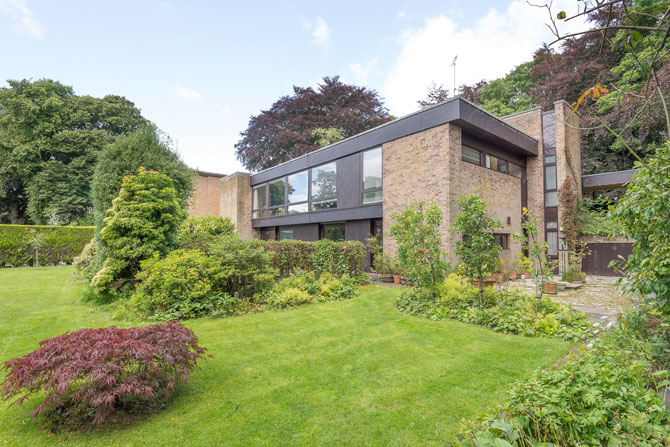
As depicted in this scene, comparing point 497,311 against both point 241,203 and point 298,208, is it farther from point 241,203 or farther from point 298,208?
point 241,203

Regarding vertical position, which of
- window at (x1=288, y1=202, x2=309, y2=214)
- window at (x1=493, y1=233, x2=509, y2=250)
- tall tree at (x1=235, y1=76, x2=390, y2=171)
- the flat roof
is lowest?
window at (x1=493, y1=233, x2=509, y2=250)

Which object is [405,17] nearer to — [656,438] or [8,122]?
[656,438]

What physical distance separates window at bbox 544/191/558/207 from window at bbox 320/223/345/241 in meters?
8.94

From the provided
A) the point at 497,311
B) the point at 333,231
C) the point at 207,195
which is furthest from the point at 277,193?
the point at 497,311

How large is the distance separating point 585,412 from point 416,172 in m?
8.84

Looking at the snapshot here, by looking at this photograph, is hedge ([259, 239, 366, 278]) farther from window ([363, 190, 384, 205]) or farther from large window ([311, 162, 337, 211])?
large window ([311, 162, 337, 211])

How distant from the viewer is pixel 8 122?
23.2 meters

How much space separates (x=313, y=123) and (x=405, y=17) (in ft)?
54.0

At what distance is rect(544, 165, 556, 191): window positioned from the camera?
1279 centimetres

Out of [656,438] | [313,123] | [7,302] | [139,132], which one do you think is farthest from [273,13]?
[313,123]

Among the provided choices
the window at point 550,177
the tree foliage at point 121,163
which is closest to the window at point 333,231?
the tree foliage at point 121,163

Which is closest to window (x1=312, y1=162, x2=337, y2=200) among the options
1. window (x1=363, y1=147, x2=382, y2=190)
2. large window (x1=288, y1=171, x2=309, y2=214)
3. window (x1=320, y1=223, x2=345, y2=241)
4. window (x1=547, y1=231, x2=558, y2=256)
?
large window (x1=288, y1=171, x2=309, y2=214)

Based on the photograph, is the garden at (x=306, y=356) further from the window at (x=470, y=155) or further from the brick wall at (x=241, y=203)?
the brick wall at (x=241, y=203)

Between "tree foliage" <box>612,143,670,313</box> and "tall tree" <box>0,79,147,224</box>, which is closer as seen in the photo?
"tree foliage" <box>612,143,670,313</box>
